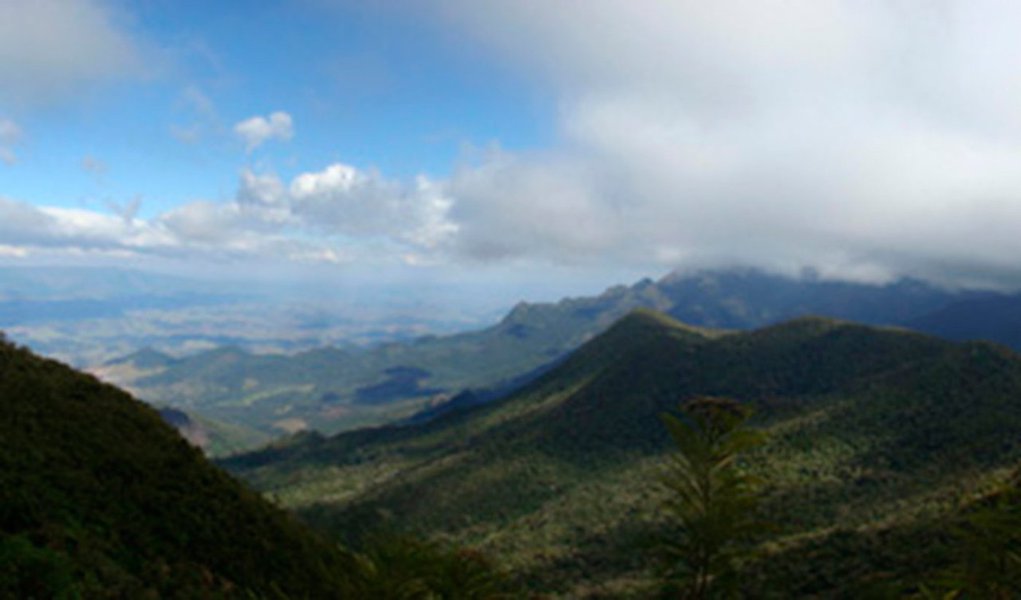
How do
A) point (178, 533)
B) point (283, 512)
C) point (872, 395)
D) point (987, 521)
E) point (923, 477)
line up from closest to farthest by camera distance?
point (987, 521)
point (178, 533)
point (283, 512)
point (923, 477)
point (872, 395)

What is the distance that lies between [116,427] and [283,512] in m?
11.1

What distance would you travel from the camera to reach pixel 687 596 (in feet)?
49.0

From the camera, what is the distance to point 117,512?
23.1 meters

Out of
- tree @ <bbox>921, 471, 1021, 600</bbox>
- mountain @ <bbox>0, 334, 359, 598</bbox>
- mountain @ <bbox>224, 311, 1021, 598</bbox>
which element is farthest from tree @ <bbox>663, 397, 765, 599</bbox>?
mountain @ <bbox>0, 334, 359, 598</bbox>

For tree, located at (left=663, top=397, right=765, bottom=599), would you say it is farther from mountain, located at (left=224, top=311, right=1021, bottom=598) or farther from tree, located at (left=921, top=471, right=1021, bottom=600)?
mountain, located at (left=224, top=311, right=1021, bottom=598)

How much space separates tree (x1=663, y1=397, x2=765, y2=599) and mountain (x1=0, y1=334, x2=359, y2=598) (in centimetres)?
831

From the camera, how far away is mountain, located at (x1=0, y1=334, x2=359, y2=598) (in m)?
17.1

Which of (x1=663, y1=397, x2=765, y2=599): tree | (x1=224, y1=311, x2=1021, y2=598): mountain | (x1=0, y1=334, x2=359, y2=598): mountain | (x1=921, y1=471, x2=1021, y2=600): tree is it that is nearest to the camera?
(x1=921, y1=471, x2=1021, y2=600): tree

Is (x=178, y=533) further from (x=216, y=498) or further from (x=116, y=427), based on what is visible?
(x=116, y=427)

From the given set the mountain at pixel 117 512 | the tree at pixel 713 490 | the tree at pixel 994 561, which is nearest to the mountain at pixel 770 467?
the tree at pixel 713 490

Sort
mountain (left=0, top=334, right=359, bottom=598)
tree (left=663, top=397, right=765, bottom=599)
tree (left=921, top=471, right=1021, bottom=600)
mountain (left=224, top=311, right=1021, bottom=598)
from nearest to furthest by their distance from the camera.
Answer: tree (left=921, top=471, right=1021, bottom=600), tree (left=663, top=397, right=765, bottom=599), mountain (left=0, top=334, right=359, bottom=598), mountain (left=224, top=311, right=1021, bottom=598)

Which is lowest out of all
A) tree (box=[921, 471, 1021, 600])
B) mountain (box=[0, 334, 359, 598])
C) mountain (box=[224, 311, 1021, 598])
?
mountain (box=[224, 311, 1021, 598])

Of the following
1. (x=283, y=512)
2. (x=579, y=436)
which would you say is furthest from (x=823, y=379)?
(x=283, y=512)

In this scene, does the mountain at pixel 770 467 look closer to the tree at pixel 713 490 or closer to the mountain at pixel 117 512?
the tree at pixel 713 490
